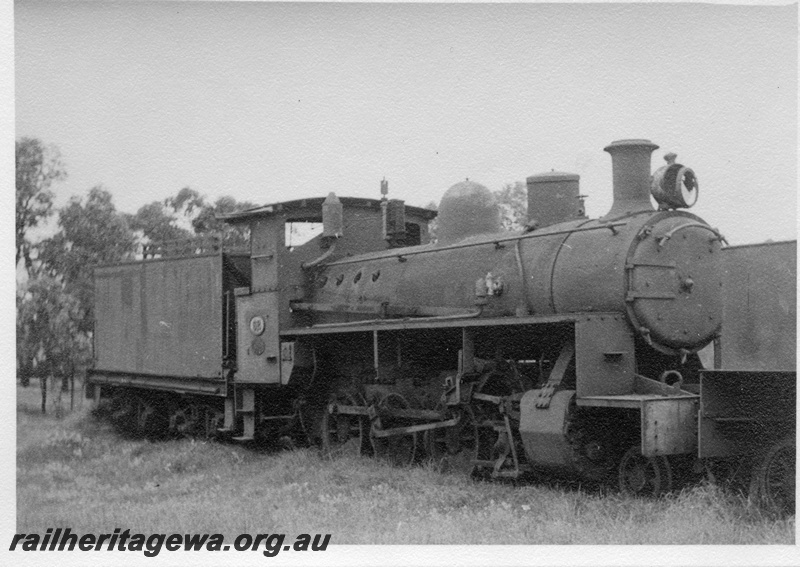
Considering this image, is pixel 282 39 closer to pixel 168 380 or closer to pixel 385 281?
pixel 385 281

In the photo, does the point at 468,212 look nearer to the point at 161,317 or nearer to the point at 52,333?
the point at 161,317

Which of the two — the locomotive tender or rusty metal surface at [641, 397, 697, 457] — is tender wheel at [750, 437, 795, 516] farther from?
rusty metal surface at [641, 397, 697, 457]

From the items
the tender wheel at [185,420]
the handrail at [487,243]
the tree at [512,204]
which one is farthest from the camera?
the tree at [512,204]

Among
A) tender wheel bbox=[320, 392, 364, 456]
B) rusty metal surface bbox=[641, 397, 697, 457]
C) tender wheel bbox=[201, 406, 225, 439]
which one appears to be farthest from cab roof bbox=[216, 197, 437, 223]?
rusty metal surface bbox=[641, 397, 697, 457]

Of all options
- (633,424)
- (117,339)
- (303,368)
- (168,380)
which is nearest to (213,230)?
(117,339)

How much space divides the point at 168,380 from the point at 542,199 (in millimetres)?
6985

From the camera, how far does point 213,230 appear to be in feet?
65.2

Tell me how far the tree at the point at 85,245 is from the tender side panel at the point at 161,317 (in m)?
0.36

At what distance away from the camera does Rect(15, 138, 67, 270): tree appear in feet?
30.1

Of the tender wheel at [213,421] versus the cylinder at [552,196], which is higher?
the cylinder at [552,196]

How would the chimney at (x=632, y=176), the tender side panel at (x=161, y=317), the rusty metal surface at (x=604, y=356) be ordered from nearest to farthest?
the rusty metal surface at (x=604, y=356) < the chimney at (x=632, y=176) < the tender side panel at (x=161, y=317)

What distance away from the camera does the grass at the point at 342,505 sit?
7617 millimetres

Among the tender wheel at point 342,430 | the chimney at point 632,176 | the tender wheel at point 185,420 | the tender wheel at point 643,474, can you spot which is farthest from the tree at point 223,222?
the tender wheel at point 643,474

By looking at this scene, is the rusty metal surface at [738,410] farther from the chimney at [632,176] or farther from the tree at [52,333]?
the tree at [52,333]
